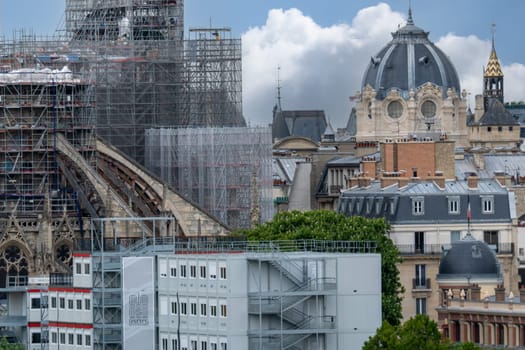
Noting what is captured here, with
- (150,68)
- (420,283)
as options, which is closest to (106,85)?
(150,68)

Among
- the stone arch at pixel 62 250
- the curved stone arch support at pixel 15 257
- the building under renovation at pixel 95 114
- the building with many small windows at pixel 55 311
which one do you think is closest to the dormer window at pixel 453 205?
the building under renovation at pixel 95 114

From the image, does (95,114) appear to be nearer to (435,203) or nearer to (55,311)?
(435,203)

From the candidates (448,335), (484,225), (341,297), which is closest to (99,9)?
(484,225)

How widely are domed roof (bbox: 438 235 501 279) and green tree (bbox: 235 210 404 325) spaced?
8.00 feet

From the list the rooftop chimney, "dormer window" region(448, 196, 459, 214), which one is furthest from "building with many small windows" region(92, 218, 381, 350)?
the rooftop chimney

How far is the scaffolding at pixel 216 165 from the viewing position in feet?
547

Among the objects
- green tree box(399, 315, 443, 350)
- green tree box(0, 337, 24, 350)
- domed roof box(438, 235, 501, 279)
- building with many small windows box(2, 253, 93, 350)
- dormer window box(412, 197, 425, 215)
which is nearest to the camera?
green tree box(399, 315, 443, 350)

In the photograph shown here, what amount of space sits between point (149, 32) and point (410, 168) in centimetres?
2065

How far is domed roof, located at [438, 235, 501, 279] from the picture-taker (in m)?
141

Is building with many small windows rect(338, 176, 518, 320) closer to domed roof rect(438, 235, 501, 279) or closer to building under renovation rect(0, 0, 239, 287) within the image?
domed roof rect(438, 235, 501, 279)

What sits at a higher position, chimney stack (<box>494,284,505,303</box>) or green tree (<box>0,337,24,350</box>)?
chimney stack (<box>494,284,505,303</box>)

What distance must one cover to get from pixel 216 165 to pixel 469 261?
29.1 m

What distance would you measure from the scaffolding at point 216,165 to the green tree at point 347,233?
16.6 metres

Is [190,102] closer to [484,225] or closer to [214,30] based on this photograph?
[214,30]
